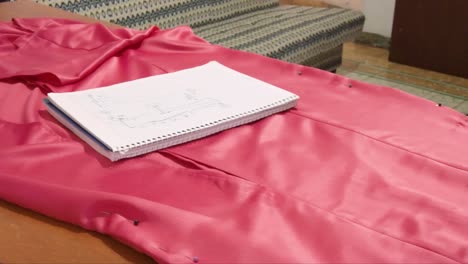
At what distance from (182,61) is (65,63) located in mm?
226

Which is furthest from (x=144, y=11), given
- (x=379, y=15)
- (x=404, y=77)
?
(x=379, y=15)

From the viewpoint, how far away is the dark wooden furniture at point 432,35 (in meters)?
2.96

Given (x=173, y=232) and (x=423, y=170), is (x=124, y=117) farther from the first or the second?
(x=423, y=170)

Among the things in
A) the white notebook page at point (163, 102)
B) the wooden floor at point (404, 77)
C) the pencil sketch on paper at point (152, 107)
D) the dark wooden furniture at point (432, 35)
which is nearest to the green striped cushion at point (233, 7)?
the wooden floor at point (404, 77)

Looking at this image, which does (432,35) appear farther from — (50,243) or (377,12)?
(50,243)

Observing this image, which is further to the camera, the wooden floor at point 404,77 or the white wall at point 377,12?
the white wall at point 377,12

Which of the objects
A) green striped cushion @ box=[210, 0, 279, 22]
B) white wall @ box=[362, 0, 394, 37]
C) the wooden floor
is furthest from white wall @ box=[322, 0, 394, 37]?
green striped cushion @ box=[210, 0, 279, 22]

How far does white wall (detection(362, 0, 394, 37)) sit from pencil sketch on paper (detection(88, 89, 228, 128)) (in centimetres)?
285

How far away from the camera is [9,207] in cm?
65

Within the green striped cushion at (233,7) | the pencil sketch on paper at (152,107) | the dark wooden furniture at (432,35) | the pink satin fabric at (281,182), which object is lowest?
the dark wooden furniture at (432,35)

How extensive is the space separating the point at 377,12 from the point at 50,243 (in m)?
3.25

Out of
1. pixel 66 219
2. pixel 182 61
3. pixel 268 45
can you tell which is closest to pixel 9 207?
pixel 66 219

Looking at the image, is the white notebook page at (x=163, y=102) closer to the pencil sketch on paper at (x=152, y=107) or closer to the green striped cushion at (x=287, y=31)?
the pencil sketch on paper at (x=152, y=107)

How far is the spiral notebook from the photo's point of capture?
0.72 metres
